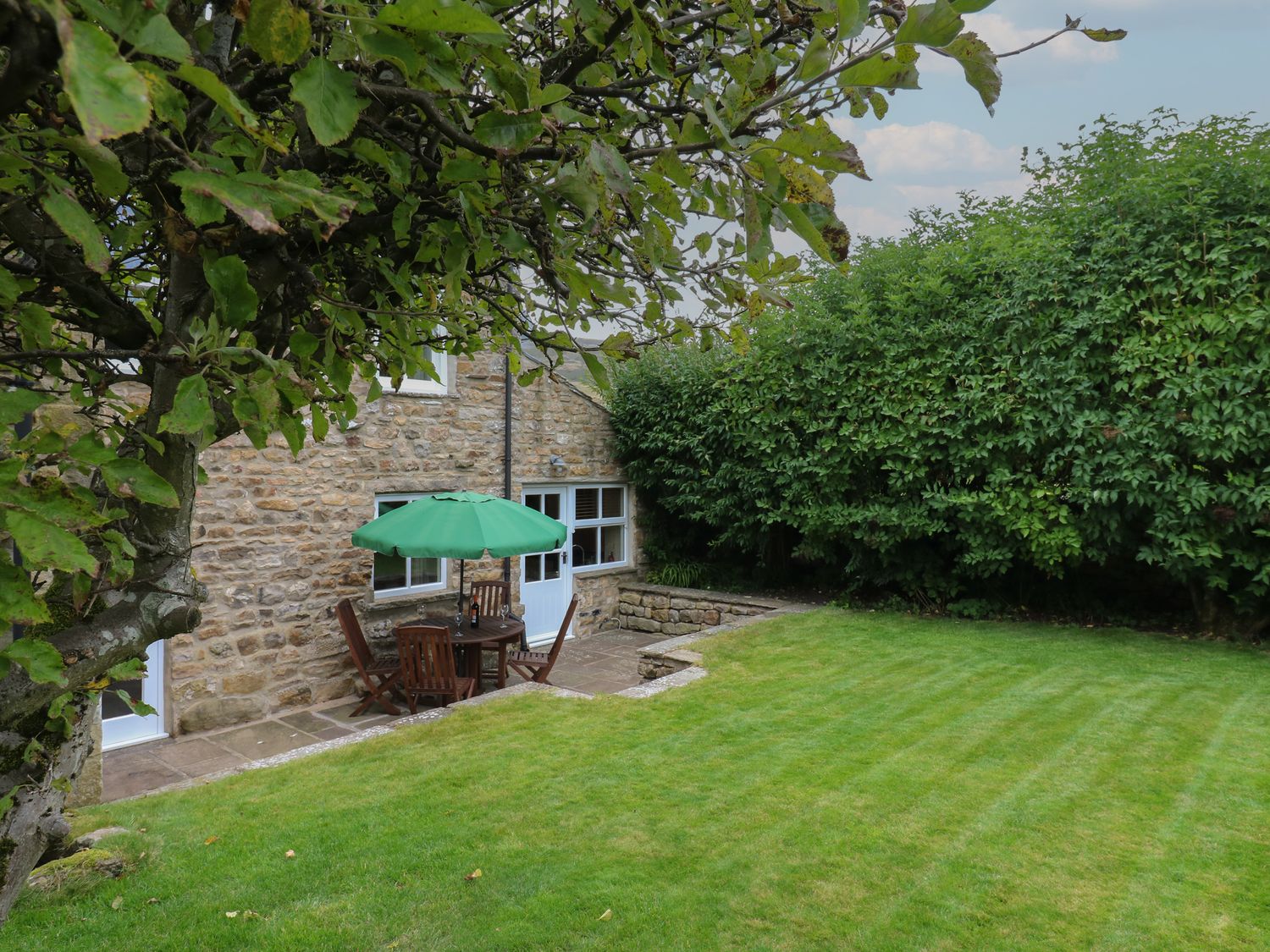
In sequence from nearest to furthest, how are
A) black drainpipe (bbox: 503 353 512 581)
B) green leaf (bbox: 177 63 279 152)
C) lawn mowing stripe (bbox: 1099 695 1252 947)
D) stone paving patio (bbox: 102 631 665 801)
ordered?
green leaf (bbox: 177 63 279 152)
lawn mowing stripe (bbox: 1099 695 1252 947)
stone paving patio (bbox: 102 631 665 801)
black drainpipe (bbox: 503 353 512 581)

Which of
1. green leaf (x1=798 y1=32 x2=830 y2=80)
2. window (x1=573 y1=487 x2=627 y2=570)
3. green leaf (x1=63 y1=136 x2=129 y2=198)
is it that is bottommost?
window (x1=573 y1=487 x2=627 y2=570)

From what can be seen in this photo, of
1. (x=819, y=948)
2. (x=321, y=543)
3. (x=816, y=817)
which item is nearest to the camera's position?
(x=819, y=948)

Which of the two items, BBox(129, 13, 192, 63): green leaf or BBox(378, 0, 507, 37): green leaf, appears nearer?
BBox(129, 13, 192, 63): green leaf

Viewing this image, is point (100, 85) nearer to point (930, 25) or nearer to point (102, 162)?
point (102, 162)

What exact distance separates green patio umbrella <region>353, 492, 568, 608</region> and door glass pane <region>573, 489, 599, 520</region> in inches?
128

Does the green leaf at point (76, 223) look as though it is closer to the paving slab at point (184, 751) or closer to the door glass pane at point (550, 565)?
the paving slab at point (184, 751)

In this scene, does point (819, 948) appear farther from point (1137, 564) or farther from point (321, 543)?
Answer: point (1137, 564)

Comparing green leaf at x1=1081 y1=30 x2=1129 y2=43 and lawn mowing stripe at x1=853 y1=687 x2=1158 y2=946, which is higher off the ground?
green leaf at x1=1081 y1=30 x2=1129 y2=43

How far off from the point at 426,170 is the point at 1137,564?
9.50 meters

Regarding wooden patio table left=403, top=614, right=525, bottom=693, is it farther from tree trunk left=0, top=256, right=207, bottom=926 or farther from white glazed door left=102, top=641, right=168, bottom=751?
tree trunk left=0, top=256, right=207, bottom=926

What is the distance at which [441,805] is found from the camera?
4.33 metres

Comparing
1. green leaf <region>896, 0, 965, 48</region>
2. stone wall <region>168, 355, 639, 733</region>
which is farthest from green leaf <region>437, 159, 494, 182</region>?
stone wall <region>168, 355, 639, 733</region>

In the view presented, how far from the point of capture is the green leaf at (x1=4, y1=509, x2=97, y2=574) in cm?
95

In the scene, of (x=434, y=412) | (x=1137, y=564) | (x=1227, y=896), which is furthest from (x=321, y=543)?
(x=1137, y=564)
